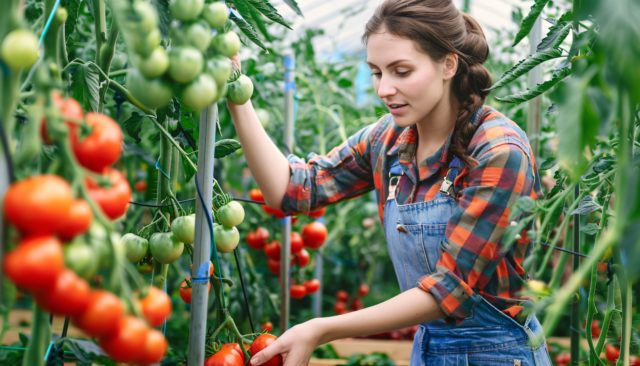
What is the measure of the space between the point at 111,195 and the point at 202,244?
44 cm

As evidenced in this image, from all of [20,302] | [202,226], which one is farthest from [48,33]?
[20,302]

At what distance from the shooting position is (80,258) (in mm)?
594

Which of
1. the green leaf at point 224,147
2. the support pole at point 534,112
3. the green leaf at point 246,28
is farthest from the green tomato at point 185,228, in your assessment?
the support pole at point 534,112

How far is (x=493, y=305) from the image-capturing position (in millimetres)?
1358

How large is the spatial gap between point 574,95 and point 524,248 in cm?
82

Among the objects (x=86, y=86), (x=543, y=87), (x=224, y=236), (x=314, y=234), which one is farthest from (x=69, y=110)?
(x=314, y=234)

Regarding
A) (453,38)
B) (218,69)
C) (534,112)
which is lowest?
(218,69)

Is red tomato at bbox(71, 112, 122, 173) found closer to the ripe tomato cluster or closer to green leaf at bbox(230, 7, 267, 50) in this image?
green leaf at bbox(230, 7, 267, 50)

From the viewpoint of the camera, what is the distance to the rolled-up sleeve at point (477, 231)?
1.26 meters

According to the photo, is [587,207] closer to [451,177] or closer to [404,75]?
[451,177]

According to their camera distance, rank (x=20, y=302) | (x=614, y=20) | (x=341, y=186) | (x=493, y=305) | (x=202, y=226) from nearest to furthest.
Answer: (x=614, y=20), (x=202, y=226), (x=493, y=305), (x=341, y=186), (x=20, y=302)

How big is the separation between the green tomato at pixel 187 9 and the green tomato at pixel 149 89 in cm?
8

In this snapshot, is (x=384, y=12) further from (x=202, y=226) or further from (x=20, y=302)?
(x=20, y=302)

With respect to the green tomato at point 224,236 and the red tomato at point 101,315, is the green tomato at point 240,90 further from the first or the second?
the red tomato at point 101,315
